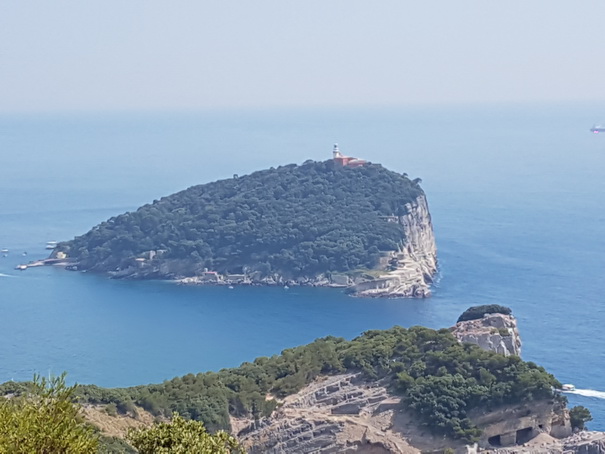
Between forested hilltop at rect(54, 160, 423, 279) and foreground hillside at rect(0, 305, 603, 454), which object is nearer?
foreground hillside at rect(0, 305, 603, 454)

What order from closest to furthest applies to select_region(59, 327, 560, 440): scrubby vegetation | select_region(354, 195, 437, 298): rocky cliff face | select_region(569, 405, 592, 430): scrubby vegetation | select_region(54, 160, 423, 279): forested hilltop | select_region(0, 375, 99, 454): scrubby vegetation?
select_region(0, 375, 99, 454): scrubby vegetation → select_region(59, 327, 560, 440): scrubby vegetation → select_region(569, 405, 592, 430): scrubby vegetation → select_region(354, 195, 437, 298): rocky cliff face → select_region(54, 160, 423, 279): forested hilltop

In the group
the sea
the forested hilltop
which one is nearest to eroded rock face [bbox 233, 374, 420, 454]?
the sea

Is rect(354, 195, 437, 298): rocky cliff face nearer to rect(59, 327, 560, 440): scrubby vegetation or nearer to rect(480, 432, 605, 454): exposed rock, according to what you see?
rect(59, 327, 560, 440): scrubby vegetation

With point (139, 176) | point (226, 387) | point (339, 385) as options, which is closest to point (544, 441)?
point (339, 385)

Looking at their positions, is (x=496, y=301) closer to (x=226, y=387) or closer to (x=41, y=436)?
(x=226, y=387)

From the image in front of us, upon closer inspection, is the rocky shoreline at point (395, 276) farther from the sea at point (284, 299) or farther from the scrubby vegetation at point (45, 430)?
the scrubby vegetation at point (45, 430)

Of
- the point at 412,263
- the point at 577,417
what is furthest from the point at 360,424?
the point at 412,263

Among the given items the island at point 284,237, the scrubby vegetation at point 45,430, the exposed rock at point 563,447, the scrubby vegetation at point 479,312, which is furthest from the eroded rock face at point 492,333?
the scrubby vegetation at point 45,430

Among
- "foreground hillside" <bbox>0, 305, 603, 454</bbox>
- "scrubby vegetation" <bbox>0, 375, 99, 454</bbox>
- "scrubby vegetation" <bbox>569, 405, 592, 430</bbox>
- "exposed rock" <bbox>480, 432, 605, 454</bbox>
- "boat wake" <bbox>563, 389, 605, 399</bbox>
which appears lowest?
"boat wake" <bbox>563, 389, 605, 399</bbox>
